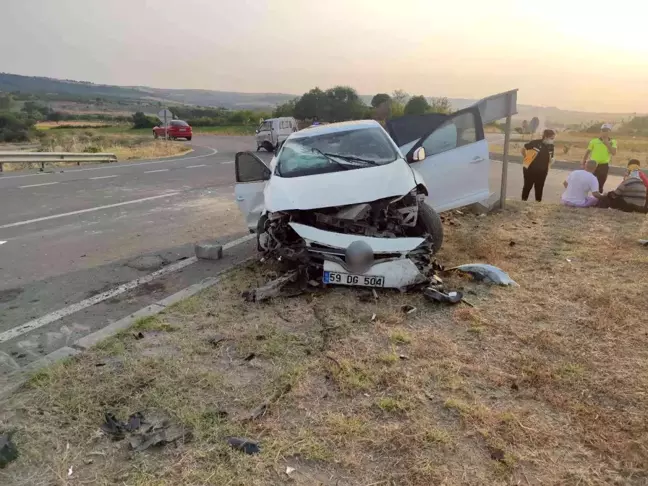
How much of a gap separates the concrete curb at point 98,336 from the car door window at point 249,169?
1534mm

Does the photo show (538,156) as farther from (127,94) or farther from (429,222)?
(127,94)

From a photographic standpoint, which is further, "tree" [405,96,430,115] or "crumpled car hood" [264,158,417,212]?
"tree" [405,96,430,115]

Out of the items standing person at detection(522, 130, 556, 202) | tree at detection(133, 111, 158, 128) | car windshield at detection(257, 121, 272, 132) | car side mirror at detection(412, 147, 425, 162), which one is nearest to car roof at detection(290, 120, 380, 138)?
car side mirror at detection(412, 147, 425, 162)

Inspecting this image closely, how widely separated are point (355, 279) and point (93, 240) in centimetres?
450

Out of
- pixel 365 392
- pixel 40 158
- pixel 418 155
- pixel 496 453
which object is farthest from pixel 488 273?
pixel 40 158

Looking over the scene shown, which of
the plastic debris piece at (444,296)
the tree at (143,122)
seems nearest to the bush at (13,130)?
the tree at (143,122)

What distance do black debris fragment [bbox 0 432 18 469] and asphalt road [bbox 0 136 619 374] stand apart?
3.61ft

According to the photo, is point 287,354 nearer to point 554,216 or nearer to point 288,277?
point 288,277

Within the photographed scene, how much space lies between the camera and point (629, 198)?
9.38 m

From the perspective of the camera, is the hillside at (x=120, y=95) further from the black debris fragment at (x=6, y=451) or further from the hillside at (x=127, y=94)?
the black debris fragment at (x=6, y=451)

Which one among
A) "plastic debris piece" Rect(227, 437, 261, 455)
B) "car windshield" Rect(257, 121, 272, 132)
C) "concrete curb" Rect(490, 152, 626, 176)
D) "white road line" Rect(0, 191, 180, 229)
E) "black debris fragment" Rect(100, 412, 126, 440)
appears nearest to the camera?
"plastic debris piece" Rect(227, 437, 261, 455)

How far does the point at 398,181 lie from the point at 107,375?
3559 mm

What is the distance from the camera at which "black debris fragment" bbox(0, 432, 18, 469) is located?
8.80ft

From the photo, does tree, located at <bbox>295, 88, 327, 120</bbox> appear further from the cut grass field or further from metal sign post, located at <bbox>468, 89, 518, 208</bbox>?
the cut grass field
